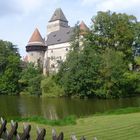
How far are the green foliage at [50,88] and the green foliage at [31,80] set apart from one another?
7.48 ft

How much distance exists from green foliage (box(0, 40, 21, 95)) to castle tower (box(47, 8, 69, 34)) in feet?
Answer: 83.2

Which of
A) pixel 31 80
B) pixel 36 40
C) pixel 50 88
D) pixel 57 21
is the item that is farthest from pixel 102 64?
pixel 57 21

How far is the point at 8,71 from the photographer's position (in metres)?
66.1

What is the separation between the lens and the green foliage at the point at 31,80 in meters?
57.6

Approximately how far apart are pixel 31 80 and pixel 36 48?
18806 millimetres

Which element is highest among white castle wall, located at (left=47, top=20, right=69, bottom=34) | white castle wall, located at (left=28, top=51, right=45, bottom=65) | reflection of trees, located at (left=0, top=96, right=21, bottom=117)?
white castle wall, located at (left=47, top=20, right=69, bottom=34)

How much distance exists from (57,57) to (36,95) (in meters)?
20.4

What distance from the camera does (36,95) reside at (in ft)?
186

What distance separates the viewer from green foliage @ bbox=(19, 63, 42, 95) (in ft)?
189

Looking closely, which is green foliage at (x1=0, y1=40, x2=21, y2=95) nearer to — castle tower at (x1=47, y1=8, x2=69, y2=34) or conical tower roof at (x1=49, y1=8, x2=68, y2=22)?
castle tower at (x1=47, y1=8, x2=69, y2=34)

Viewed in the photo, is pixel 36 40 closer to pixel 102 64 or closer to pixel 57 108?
pixel 102 64

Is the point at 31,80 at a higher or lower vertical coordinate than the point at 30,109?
higher

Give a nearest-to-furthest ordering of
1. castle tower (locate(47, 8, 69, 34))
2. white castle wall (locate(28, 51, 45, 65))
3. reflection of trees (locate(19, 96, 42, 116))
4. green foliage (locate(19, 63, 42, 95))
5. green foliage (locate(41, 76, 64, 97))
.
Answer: reflection of trees (locate(19, 96, 42, 116))
green foliage (locate(41, 76, 64, 97))
green foliage (locate(19, 63, 42, 95))
white castle wall (locate(28, 51, 45, 65))
castle tower (locate(47, 8, 69, 34))

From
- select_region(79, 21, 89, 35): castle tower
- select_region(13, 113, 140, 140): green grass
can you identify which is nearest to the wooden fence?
select_region(13, 113, 140, 140): green grass
